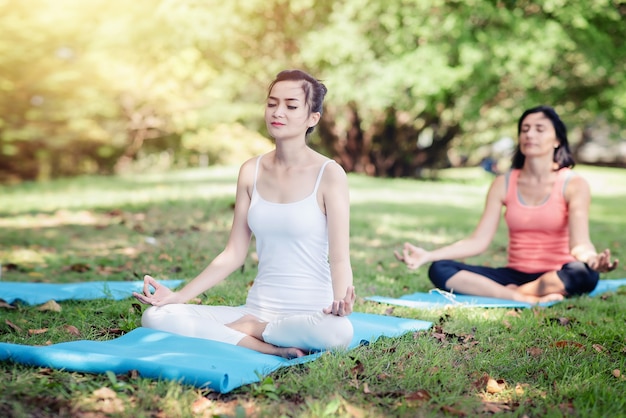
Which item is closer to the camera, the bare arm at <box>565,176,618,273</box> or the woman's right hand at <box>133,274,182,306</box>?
the woman's right hand at <box>133,274,182,306</box>

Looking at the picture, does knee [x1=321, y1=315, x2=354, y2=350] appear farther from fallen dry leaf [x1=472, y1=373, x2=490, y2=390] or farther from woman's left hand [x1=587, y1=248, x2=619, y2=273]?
woman's left hand [x1=587, y1=248, x2=619, y2=273]

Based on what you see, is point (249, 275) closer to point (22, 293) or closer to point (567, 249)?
point (22, 293)

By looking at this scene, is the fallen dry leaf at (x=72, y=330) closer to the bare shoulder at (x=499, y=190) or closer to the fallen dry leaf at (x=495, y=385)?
the fallen dry leaf at (x=495, y=385)

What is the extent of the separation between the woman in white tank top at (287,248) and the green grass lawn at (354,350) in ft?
1.04

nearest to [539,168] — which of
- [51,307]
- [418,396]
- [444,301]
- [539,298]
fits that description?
[539,298]

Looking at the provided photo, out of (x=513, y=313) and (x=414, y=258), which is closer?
(x=513, y=313)

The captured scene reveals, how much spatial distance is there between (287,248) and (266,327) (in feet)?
1.25

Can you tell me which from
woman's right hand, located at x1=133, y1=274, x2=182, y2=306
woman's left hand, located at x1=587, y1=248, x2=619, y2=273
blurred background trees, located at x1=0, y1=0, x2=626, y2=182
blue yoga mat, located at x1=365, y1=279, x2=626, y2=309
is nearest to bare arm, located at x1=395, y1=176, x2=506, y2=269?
blue yoga mat, located at x1=365, y1=279, x2=626, y2=309

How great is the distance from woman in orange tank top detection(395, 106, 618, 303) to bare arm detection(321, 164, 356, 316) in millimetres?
1701

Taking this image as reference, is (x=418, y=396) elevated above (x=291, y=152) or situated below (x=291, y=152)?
below

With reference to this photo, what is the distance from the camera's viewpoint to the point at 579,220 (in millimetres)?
4855

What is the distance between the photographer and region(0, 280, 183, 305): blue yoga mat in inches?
172

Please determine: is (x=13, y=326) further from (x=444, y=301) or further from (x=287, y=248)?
(x=444, y=301)

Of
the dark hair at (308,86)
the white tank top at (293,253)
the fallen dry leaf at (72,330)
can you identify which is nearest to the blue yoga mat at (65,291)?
the fallen dry leaf at (72,330)
